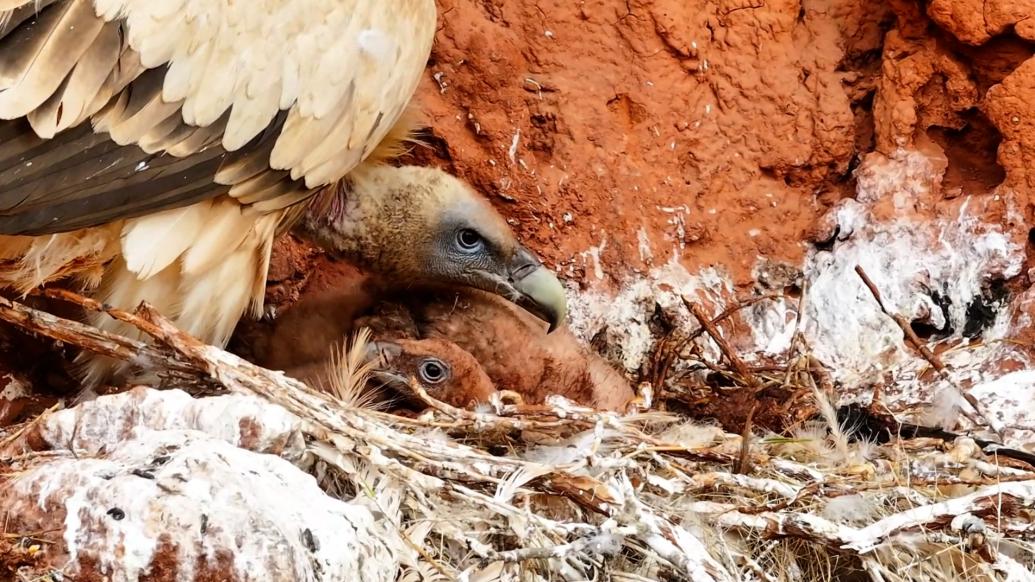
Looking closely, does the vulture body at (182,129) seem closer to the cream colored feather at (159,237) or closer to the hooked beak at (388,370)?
the cream colored feather at (159,237)

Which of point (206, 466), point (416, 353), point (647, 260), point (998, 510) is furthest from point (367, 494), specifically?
point (647, 260)

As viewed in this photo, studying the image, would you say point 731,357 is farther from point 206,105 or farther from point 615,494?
point 206,105

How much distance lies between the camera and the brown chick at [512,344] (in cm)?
331

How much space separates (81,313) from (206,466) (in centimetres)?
118

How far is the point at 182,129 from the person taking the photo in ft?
8.80

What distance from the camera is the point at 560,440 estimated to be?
2.66m

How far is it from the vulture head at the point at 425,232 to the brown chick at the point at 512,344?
62 millimetres

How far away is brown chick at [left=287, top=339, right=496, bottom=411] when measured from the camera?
9.91ft

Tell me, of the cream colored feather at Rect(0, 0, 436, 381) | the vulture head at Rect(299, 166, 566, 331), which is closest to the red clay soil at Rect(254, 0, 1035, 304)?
the vulture head at Rect(299, 166, 566, 331)

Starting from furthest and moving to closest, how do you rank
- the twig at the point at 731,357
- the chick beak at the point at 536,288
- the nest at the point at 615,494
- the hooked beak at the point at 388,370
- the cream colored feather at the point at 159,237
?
the chick beak at the point at 536,288
the twig at the point at 731,357
the hooked beak at the point at 388,370
the cream colored feather at the point at 159,237
the nest at the point at 615,494

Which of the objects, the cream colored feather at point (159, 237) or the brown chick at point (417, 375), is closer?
the cream colored feather at point (159, 237)

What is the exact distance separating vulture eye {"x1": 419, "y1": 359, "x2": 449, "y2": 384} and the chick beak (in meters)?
0.48

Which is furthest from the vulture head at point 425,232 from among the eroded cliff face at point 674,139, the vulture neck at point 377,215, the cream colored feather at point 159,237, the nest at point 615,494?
the nest at point 615,494

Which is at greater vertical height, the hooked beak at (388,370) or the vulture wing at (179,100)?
the vulture wing at (179,100)
